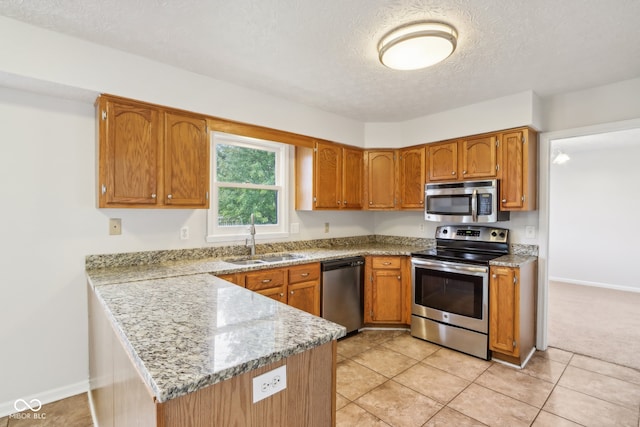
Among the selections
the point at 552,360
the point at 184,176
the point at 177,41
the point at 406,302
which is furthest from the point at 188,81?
the point at 552,360

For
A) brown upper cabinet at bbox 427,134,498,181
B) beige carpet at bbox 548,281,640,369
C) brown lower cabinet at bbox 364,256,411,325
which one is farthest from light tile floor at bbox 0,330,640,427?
brown upper cabinet at bbox 427,134,498,181

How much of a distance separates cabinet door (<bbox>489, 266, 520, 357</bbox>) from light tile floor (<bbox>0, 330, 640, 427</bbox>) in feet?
0.62

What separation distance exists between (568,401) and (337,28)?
2.97 meters

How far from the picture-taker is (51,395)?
88.2 inches

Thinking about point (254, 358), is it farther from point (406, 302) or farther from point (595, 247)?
point (595, 247)

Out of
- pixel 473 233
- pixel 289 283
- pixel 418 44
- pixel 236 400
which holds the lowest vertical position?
pixel 289 283

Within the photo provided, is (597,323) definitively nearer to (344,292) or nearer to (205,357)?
(344,292)

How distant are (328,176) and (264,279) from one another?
1462mm

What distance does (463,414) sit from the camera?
6.91 ft

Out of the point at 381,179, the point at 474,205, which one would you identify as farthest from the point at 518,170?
the point at 381,179

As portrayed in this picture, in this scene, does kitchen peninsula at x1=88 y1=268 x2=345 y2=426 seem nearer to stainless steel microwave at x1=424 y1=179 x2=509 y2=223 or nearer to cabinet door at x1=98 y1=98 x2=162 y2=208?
cabinet door at x1=98 y1=98 x2=162 y2=208

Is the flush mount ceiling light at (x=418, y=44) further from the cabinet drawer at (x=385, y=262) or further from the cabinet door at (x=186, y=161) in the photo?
the cabinet drawer at (x=385, y=262)

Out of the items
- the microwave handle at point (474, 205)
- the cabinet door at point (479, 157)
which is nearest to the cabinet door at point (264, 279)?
the microwave handle at point (474, 205)

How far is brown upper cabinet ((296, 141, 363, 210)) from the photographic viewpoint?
348 centimetres
